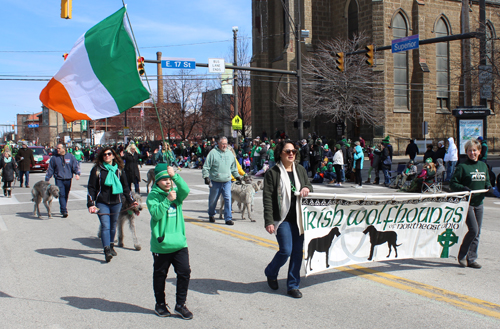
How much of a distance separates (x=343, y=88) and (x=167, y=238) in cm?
2825

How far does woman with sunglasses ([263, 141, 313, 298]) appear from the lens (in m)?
5.07

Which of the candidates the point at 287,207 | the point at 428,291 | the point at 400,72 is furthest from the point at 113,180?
the point at 400,72

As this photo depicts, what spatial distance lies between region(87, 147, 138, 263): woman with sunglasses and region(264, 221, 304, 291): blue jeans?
3.06 meters

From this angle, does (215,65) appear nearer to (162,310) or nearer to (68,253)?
(68,253)

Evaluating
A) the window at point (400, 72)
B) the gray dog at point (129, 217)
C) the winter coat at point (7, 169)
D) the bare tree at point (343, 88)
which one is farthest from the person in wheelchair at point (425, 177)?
the window at point (400, 72)

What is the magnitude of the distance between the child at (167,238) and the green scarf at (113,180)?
8.80 feet

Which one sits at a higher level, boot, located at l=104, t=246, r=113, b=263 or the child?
the child

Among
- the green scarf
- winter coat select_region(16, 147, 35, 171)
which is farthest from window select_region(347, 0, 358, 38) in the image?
the green scarf

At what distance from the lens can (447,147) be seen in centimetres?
1756

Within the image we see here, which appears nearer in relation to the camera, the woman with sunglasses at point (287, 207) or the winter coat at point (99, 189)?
the woman with sunglasses at point (287, 207)

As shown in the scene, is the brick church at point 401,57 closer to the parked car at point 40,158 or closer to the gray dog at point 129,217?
the parked car at point 40,158

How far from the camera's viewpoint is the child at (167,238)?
15.0 feet

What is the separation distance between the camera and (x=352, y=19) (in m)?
36.0

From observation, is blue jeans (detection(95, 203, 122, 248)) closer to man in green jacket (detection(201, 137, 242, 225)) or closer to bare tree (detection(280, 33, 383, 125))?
man in green jacket (detection(201, 137, 242, 225))
